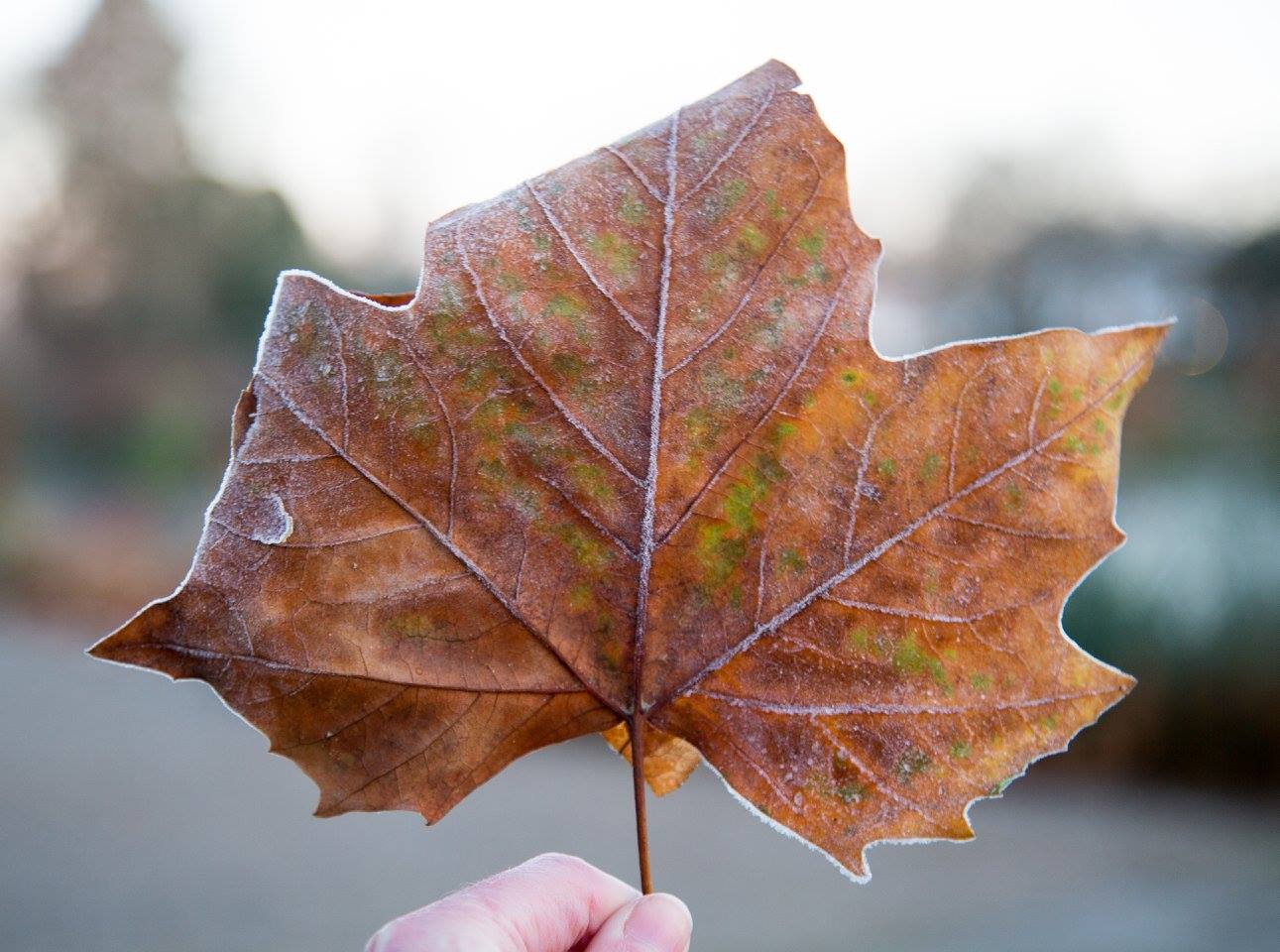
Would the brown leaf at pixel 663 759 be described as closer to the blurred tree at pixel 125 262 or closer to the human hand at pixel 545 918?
the human hand at pixel 545 918

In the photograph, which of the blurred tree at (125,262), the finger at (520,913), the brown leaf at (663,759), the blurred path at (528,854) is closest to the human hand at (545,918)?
the finger at (520,913)

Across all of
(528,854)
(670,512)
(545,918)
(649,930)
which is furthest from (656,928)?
(528,854)

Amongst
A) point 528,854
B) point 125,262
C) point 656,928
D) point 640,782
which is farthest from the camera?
point 125,262

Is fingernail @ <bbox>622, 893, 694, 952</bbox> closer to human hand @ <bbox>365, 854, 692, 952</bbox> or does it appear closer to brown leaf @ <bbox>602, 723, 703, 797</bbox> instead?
human hand @ <bbox>365, 854, 692, 952</bbox>

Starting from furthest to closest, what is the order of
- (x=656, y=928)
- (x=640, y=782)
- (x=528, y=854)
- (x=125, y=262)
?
(x=125, y=262) < (x=528, y=854) < (x=656, y=928) < (x=640, y=782)

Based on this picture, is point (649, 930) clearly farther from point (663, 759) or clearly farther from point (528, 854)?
point (528, 854)

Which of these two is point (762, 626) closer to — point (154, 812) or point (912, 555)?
point (912, 555)

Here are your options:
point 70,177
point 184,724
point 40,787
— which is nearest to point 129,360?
point 70,177
